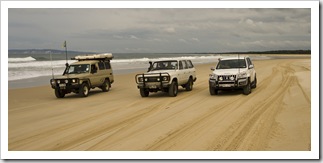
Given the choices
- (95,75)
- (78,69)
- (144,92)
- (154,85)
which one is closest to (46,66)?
(78,69)

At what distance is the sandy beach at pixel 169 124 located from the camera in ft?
23.2

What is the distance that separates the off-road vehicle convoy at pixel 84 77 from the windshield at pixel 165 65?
3337 mm

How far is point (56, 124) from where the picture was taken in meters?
9.57

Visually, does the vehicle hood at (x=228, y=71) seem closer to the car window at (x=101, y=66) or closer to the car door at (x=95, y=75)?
the car door at (x=95, y=75)

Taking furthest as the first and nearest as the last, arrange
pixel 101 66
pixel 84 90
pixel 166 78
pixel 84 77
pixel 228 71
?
pixel 101 66 → pixel 84 77 → pixel 84 90 → pixel 228 71 → pixel 166 78

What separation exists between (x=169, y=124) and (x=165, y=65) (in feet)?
23.7

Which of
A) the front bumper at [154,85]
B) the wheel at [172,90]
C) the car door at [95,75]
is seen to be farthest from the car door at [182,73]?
the car door at [95,75]

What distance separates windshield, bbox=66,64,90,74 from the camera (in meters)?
17.1

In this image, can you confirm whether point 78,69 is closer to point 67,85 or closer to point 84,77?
point 84,77

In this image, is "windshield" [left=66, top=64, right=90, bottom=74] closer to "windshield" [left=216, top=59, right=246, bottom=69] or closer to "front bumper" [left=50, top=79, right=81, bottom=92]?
"front bumper" [left=50, top=79, right=81, bottom=92]

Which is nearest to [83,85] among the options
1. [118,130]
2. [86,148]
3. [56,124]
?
[56,124]

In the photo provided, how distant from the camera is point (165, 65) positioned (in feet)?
52.2

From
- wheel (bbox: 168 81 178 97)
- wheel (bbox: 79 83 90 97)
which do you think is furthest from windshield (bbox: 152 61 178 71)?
wheel (bbox: 79 83 90 97)

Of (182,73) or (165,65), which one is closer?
(182,73)
